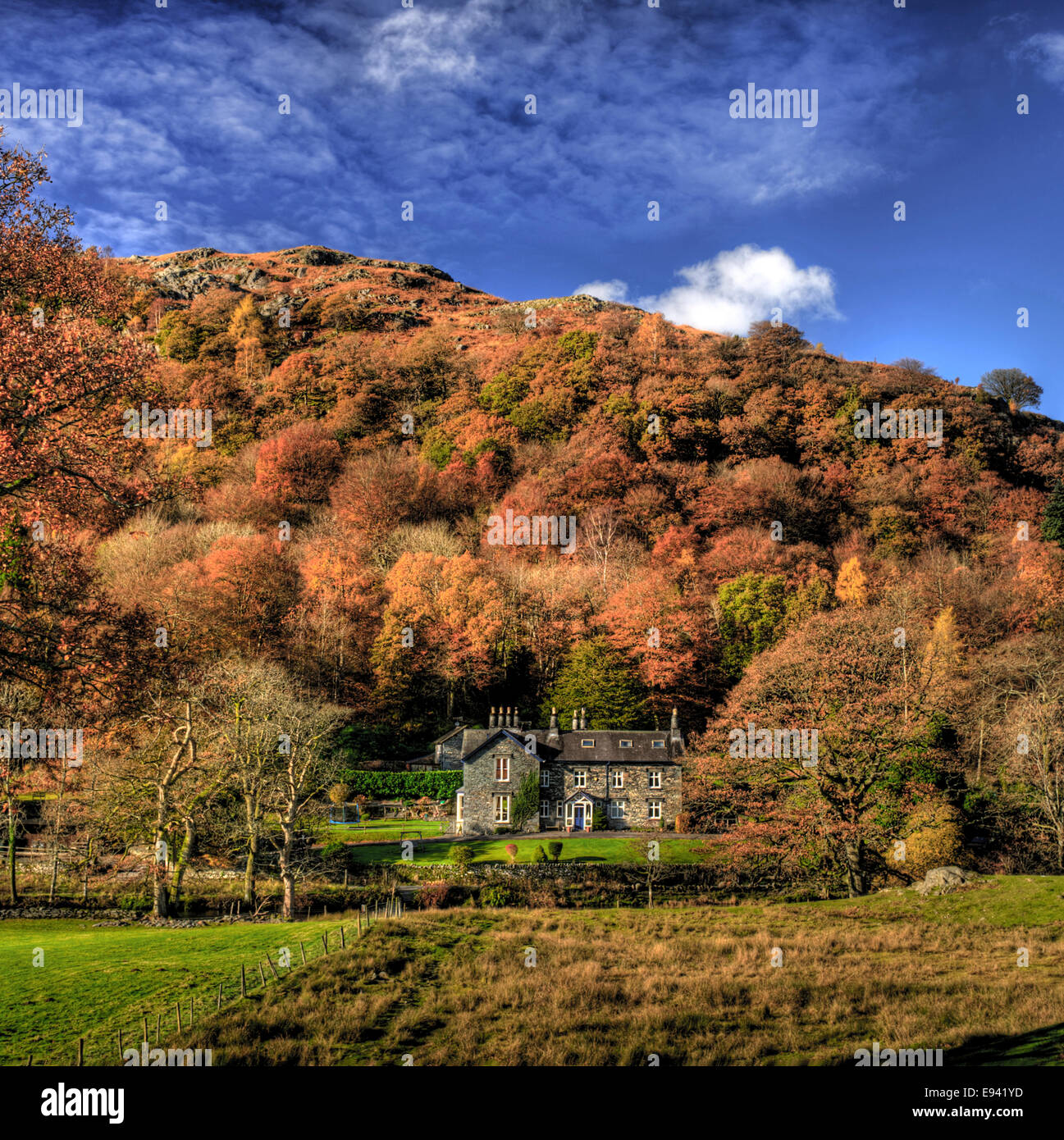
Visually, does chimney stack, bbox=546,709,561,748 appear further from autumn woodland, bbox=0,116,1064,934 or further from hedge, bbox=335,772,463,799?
hedge, bbox=335,772,463,799

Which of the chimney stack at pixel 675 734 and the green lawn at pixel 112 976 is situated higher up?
the chimney stack at pixel 675 734

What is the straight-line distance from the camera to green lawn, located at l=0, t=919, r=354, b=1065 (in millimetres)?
13922

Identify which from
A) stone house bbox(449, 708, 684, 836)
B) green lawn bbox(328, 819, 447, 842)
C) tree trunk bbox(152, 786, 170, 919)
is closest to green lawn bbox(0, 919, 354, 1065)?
tree trunk bbox(152, 786, 170, 919)

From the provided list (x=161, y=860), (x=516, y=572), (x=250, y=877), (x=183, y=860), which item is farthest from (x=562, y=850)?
(x=516, y=572)

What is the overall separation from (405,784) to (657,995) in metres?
33.5

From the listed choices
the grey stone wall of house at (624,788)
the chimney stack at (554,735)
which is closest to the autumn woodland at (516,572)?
the grey stone wall of house at (624,788)

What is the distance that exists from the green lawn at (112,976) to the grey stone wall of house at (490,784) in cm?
1761

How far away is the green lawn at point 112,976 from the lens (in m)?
13.9

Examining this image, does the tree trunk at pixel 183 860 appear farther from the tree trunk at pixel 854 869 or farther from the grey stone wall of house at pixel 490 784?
the tree trunk at pixel 854 869

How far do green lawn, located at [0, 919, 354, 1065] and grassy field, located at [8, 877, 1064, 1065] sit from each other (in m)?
0.09

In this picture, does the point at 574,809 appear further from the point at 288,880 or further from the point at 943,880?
the point at 943,880

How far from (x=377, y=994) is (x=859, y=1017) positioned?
10.5 meters
